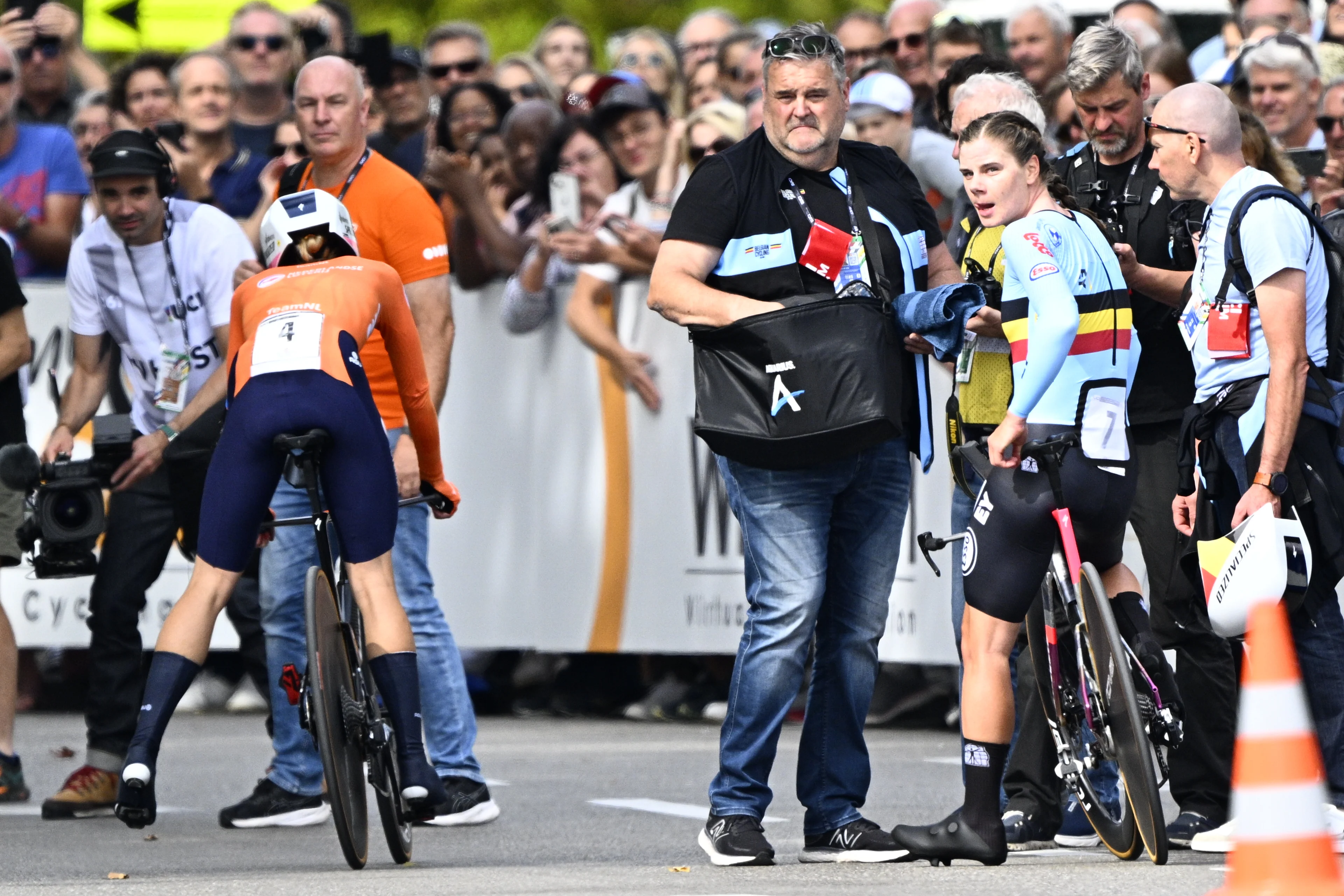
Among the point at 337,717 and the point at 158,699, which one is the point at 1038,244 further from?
the point at 158,699

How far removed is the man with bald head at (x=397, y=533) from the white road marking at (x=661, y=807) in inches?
21.4

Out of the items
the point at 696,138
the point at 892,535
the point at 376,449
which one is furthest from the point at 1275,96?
the point at 376,449

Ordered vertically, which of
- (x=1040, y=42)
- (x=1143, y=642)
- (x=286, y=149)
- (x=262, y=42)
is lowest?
(x=1143, y=642)

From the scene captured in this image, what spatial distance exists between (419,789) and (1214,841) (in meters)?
2.36

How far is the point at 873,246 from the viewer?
7141mm

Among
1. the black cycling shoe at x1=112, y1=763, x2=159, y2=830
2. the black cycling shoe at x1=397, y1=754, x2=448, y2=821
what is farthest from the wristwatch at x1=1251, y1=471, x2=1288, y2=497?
the black cycling shoe at x1=112, y1=763, x2=159, y2=830

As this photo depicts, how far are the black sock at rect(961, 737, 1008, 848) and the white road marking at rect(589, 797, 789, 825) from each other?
5.47 ft

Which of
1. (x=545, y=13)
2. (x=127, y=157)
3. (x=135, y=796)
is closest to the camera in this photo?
(x=135, y=796)

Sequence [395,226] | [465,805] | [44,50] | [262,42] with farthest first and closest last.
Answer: [44,50]
[262,42]
[395,226]
[465,805]

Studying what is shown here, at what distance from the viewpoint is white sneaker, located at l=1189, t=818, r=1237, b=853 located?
24.1ft

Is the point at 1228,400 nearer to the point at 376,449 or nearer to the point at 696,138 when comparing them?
the point at 376,449

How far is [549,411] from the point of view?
12547 mm

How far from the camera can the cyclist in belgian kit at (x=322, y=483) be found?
24.1 ft

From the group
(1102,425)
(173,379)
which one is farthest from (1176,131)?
(173,379)
